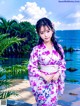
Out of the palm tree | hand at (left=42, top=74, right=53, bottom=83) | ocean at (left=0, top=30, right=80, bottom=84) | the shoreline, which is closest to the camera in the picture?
hand at (left=42, top=74, right=53, bottom=83)

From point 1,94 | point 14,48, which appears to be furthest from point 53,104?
point 14,48

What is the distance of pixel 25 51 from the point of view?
5.93 m

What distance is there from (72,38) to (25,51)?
85 centimetres

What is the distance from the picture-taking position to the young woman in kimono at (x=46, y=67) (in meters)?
2.95

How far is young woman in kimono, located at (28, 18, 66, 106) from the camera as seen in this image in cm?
295

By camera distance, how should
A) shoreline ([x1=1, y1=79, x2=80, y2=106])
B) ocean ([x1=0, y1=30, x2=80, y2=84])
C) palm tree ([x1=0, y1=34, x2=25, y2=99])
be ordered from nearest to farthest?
palm tree ([x1=0, y1=34, x2=25, y2=99]), shoreline ([x1=1, y1=79, x2=80, y2=106]), ocean ([x1=0, y1=30, x2=80, y2=84])

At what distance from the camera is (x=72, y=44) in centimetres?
594

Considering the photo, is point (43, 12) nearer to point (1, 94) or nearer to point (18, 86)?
point (18, 86)

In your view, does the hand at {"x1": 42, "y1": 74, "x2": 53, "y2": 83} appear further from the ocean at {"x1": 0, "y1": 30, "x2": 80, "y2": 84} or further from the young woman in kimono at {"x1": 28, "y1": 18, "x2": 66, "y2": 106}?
the ocean at {"x1": 0, "y1": 30, "x2": 80, "y2": 84}

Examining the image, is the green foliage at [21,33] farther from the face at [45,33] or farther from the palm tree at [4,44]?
the face at [45,33]

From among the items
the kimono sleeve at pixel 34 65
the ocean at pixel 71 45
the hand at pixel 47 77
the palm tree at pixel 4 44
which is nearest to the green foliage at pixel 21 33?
the ocean at pixel 71 45

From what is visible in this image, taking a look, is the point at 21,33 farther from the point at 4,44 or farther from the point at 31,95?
the point at 4,44

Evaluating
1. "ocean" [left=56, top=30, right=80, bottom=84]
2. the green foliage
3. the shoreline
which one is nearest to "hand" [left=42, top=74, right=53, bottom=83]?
the shoreline

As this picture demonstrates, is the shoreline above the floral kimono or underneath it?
underneath
